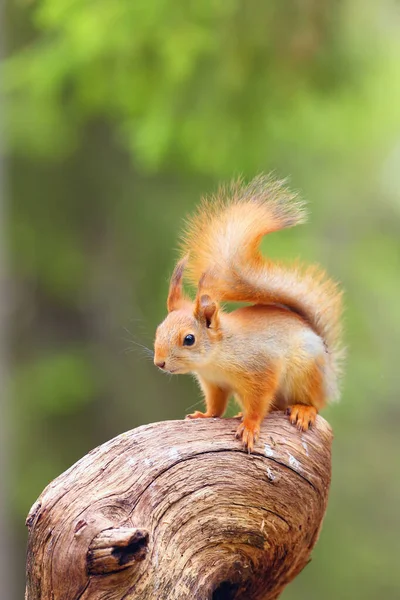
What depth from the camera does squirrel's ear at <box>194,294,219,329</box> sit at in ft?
5.07

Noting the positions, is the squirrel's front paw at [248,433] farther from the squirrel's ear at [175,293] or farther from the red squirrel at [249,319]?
the squirrel's ear at [175,293]

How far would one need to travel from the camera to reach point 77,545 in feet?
4.02

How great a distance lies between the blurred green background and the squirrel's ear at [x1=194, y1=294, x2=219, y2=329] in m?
1.46

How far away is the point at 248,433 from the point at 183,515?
21 cm

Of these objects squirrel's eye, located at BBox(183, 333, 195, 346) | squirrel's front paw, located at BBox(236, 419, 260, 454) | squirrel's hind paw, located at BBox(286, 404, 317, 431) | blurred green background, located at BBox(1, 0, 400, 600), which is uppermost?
blurred green background, located at BBox(1, 0, 400, 600)

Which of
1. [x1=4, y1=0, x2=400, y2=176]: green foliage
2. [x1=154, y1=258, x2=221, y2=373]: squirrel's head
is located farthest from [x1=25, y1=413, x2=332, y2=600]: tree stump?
[x1=4, y1=0, x2=400, y2=176]: green foliage

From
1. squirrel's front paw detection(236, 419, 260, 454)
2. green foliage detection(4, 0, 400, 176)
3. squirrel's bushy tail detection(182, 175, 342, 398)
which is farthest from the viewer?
green foliage detection(4, 0, 400, 176)

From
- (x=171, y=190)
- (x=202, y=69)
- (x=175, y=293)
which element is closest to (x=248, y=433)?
(x=175, y=293)

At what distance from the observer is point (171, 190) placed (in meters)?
3.59

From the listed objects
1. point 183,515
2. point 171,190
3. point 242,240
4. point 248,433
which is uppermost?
point 171,190

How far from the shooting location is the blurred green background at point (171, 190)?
9.47 feet

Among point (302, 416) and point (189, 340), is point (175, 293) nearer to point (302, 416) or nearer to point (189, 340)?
point (189, 340)

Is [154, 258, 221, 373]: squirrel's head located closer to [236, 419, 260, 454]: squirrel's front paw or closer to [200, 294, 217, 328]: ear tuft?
[200, 294, 217, 328]: ear tuft

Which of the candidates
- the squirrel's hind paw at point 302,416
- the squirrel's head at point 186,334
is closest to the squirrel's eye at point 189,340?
the squirrel's head at point 186,334
